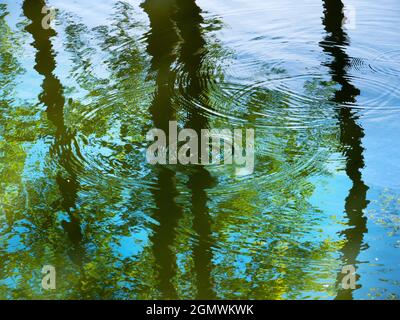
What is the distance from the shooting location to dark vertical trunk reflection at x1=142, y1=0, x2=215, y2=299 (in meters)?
4.46

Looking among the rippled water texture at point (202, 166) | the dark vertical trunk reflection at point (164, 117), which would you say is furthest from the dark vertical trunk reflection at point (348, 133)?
the dark vertical trunk reflection at point (164, 117)

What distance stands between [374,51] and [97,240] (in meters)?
3.95

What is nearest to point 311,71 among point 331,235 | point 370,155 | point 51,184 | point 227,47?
point 227,47

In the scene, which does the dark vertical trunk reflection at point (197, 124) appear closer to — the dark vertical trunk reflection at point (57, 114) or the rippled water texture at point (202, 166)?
the rippled water texture at point (202, 166)

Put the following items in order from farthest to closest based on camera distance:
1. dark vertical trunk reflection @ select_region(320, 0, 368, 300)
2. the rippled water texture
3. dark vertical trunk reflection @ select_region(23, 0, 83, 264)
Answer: dark vertical trunk reflection @ select_region(23, 0, 83, 264)
dark vertical trunk reflection @ select_region(320, 0, 368, 300)
the rippled water texture

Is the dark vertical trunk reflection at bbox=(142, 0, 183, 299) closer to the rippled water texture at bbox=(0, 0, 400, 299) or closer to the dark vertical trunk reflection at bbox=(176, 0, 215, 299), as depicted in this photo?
the rippled water texture at bbox=(0, 0, 400, 299)

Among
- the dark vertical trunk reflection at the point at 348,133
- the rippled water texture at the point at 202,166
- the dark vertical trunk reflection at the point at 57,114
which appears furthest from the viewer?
the dark vertical trunk reflection at the point at 57,114

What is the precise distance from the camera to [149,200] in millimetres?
5043

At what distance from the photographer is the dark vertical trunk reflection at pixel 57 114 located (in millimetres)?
4883

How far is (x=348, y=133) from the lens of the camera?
570cm

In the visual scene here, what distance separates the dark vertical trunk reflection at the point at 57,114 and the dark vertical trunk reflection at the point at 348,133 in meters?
1.97

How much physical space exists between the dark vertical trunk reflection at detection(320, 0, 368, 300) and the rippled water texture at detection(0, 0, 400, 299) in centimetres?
2

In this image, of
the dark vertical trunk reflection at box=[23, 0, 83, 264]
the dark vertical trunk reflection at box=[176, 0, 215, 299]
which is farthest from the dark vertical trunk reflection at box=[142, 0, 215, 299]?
the dark vertical trunk reflection at box=[23, 0, 83, 264]

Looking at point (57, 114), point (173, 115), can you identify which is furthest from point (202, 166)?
point (57, 114)
